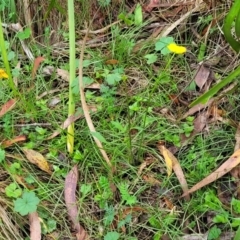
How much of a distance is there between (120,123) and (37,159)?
0.97 ft

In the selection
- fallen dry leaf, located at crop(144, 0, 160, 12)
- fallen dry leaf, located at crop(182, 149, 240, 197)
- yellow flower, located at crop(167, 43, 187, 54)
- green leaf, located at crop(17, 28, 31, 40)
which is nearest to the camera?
fallen dry leaf, located at crop(182, 149, 240, 197)

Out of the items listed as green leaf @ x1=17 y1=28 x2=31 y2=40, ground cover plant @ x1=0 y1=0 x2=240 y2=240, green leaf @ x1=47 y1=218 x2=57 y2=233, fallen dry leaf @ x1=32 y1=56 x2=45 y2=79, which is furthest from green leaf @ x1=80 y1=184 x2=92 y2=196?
green leaf @ x1=17 y1=28 x2=31 y2=40

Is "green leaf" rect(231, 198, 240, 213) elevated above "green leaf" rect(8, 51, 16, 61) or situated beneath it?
situated beneath

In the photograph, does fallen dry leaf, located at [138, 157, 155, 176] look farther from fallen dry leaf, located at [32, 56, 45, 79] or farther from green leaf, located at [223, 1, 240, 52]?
fallen dry leaf, located at [32, 56, 45, 79]

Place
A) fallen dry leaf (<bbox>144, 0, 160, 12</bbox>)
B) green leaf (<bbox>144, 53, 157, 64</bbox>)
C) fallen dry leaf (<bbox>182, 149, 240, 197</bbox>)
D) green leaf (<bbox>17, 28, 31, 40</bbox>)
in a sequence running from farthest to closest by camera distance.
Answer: fallen dry leaf (<bbox>144, 0, 160, 12</bbox>) → green leaf (<bbox>17, 28, 31, 40</bbox>) → green leaf (<bbox>144, 53, 157, 64</bbox>) → fallen dry leaf (<bbox>182, 149, 240, 197</bbox>)

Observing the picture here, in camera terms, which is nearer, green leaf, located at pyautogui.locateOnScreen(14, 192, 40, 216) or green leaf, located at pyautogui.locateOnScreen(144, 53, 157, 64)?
green leaf, located at pyautogui.locateOnScreen(14, 192, 40, 216)

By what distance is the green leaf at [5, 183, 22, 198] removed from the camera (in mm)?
1570

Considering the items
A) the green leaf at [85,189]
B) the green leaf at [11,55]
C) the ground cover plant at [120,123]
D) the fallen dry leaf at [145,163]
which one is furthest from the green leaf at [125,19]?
the green leaf at [85,189]

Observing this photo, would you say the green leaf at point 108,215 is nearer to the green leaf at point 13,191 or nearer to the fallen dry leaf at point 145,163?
the fallen dry leaf at point 145,163

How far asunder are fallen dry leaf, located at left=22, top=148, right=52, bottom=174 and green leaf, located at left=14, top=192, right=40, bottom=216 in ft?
0.44

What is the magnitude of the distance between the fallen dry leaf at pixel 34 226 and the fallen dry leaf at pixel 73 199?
0.32ft

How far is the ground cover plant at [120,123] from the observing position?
5.03ft

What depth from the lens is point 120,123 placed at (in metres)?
1.75

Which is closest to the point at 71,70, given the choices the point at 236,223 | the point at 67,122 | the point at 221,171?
the point at 67,122
